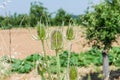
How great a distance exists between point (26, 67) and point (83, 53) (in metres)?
2.45

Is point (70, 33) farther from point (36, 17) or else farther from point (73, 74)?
point (36, 17)

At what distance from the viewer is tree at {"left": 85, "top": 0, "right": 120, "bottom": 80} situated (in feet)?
27.0

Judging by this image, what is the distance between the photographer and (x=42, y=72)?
1479mm

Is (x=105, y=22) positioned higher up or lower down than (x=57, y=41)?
lower down

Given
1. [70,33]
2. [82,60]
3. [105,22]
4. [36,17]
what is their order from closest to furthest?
[70,33] → [36,17] → [105,22] → [82,60]

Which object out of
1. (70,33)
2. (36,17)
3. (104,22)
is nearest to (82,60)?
(104,22)

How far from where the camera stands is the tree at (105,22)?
8.22 metres

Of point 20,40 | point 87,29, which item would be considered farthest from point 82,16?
point 20,40

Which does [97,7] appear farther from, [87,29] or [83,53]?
[83,53]

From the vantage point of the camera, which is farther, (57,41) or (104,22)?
(104,22)

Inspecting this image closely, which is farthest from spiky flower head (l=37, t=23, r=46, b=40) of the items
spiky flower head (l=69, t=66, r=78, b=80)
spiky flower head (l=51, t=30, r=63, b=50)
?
spiky flower head (l=69, t=66, r=78, b=80)

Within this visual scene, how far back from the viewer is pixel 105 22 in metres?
8.28

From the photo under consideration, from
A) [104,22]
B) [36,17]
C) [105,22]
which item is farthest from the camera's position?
[104,22]

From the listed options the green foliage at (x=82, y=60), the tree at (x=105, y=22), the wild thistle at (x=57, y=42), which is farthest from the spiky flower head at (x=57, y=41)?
the green foliage at (x=82, y=60)
